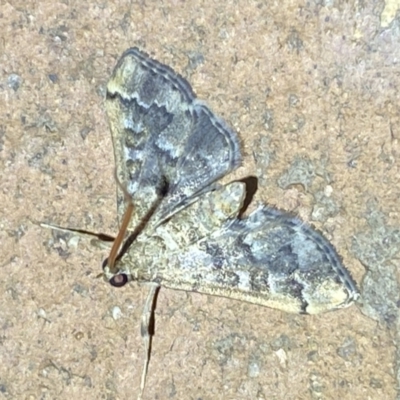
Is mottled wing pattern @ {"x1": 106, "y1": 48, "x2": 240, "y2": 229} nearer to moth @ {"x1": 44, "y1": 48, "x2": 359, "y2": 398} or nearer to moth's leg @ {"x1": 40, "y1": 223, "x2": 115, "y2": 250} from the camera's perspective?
moth @ {"x1": 44, "y1": 48, "x2": 359, "y2": 398}

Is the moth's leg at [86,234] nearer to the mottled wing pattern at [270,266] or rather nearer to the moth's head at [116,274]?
the moth's head at [116,274]

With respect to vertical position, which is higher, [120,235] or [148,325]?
[120,235]

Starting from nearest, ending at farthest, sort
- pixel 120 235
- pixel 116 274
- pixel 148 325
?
pixel 120 235, pixel 116 274, pixel 148 325

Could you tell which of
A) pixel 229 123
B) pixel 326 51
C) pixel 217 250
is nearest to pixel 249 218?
pixel 217 250

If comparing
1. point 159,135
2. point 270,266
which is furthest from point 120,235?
point 270,266

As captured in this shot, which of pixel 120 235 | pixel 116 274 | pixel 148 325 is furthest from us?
pixel 148 325

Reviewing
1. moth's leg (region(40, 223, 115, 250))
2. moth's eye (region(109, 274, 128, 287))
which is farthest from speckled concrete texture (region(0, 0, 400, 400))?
moth's eye (region(109, 274, 128, 287))

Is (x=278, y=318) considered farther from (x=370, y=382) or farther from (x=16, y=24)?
(x=16, y=24)

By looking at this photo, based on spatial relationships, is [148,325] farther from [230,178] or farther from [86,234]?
[230,178]
